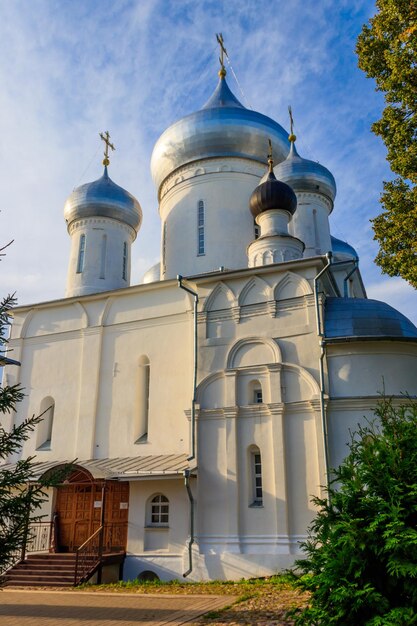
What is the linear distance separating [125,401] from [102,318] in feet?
7.39

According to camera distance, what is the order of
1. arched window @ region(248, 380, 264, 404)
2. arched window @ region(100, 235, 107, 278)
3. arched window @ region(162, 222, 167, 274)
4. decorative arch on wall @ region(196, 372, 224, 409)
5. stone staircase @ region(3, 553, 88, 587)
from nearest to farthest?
stone staircase @ region(3, 553, 88, 587) → arched window @ region(248, 380, 264, 404) → decorative arch on wall @ region(196, 372, 224, 409) → arched window @ region(162, 222, 167, 274) → arched window @ region(100, 235, 107, 278)

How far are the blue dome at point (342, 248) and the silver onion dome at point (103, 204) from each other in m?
6.81

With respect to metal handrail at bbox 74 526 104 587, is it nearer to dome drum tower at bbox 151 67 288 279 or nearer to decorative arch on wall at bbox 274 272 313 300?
decorative arch on wall at bbox 274 272 313 300

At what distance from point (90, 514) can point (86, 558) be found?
4.92ft

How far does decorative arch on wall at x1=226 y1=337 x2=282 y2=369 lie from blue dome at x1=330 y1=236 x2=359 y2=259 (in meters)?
8.31

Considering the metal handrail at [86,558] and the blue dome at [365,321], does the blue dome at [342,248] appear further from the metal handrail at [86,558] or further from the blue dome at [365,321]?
the metal handrail at [86,558]

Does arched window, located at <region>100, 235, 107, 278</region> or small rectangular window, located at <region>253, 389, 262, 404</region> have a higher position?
arched window, located at <region>100, 235, 107, 278</region>

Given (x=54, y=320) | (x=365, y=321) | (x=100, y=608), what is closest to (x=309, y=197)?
(x=365, y=321)

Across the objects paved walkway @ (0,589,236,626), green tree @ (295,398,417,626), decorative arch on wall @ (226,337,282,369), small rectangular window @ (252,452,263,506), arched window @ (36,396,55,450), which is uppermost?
decorative arch on wall @ (226,337,282,369)

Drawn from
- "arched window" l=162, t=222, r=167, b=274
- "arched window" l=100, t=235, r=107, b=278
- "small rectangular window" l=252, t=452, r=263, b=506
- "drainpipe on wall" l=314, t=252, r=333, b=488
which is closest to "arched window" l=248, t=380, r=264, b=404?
"small rectangular window" l=252, t=452, r=263, b=506

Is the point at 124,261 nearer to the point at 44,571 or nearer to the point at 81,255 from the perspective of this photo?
the point at 81,255

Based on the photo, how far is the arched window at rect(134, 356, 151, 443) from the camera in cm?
1291

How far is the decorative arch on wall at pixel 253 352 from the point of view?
1162 cm

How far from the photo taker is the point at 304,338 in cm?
1146
